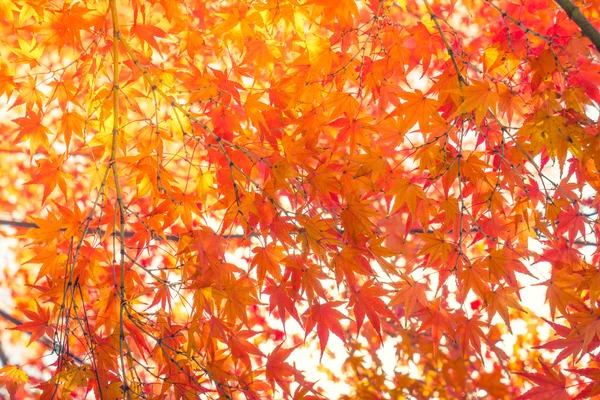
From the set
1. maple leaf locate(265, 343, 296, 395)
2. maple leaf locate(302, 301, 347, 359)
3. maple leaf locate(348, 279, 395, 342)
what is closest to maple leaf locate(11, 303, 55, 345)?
maple leaf locate(265, 343, 296, 395)

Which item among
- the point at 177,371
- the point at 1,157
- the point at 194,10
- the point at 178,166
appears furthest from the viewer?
the point at 1,157

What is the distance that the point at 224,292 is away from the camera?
1.56 meters

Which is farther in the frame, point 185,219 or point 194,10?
point 194,10

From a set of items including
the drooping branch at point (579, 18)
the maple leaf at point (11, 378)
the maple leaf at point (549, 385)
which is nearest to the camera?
the drooping branch at point (579, 18)

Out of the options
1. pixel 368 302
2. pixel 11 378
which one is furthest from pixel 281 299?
pixel 11 378

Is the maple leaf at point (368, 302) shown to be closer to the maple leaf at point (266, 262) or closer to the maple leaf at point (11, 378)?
the maple leaf at point (266, 262)

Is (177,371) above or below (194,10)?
below

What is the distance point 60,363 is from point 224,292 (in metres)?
0.56

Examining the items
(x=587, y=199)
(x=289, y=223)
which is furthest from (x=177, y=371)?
(x=587, y=199)

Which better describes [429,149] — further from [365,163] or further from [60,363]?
[60,363]

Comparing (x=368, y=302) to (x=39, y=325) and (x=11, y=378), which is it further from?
(x=11, y=378)

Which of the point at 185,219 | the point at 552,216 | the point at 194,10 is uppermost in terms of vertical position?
the point at 194,10

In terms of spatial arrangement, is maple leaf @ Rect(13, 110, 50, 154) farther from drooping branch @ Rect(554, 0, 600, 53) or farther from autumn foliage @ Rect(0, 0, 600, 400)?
drooping branch @ Rect(554, 0, 600, 53)

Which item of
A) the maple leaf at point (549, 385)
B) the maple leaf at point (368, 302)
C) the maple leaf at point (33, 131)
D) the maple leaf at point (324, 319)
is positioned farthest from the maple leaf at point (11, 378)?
the maple leaf at point (549, 385)
